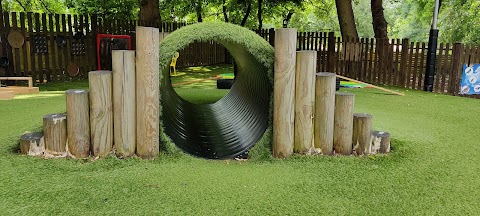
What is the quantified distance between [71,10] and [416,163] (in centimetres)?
2248

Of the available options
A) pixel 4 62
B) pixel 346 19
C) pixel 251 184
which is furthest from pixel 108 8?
pixel 251 184

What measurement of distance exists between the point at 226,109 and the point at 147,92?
375 centimetres

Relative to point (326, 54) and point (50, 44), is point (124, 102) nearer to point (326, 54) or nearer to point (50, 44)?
point (50, 44)

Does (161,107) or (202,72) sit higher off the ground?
(161,107)

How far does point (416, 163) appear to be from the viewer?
366cm

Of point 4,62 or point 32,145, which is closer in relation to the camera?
point 32,145

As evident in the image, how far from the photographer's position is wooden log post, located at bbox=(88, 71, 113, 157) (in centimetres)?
356


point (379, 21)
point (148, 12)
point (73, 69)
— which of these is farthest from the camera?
point (379, 21)

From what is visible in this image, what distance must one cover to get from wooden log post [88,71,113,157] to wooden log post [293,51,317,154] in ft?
5.56

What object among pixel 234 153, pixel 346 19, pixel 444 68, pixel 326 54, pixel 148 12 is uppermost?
pixel 148 12

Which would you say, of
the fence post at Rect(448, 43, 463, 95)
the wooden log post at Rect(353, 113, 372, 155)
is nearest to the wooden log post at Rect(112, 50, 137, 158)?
the wooden log post at Rect(353, 113, 372, 155)

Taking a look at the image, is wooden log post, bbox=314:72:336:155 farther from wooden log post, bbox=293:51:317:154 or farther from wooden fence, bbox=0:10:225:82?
wooden fence, bbox=0:10:225:82

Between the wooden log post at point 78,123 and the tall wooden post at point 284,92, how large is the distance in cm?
170

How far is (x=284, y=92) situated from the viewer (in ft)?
12.2
